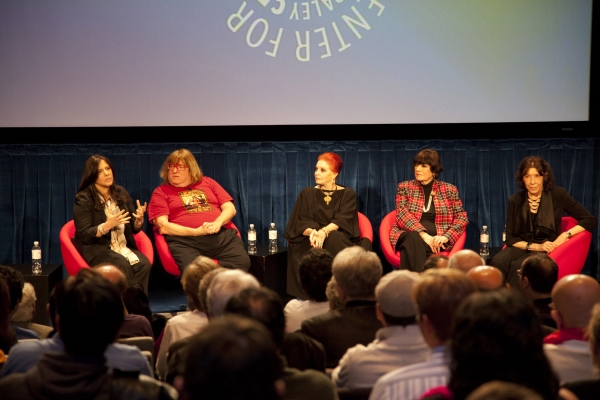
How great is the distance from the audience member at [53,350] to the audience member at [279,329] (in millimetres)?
397

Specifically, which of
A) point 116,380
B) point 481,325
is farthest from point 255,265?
point 481,325

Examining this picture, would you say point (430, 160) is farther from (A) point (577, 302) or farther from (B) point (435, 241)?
(A) point (577, 302)

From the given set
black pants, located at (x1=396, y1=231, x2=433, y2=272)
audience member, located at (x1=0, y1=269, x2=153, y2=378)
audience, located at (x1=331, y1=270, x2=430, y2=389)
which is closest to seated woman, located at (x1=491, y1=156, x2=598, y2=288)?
black pants, located at (x1=396, y1=231, x2=433, y2=272)

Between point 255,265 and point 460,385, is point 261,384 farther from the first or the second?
point 255,265

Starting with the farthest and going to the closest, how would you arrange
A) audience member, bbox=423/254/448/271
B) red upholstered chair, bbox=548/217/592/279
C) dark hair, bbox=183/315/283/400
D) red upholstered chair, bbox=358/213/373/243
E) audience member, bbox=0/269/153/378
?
1. red upholstered chair, bbox=358/213/373/243
2. red upholstered chair, bbox=548/217/592/279
3. audience member, bbox=423/254/448/271
4. audience member, bbox=0/269/153/378
5. dark hair, bbox=183/315/283/400

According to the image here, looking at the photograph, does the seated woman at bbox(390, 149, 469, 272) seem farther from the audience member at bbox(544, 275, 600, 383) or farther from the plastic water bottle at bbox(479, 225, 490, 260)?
the audience member at bbox(544, 275, 600, 383)

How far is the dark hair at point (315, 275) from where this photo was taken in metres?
3.44

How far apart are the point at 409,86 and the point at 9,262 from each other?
3.75m

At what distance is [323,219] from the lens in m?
5.91

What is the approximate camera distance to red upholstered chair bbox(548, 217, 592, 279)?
547cm

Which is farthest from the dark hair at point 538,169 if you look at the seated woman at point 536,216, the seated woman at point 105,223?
the seated woman at point 105,223

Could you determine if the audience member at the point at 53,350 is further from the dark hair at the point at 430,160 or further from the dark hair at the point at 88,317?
the dark hair at the point at 430,160

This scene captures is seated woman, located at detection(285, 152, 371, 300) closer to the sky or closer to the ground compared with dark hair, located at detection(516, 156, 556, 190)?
closer to the ground

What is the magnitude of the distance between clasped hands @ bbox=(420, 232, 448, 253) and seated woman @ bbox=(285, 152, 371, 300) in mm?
457
